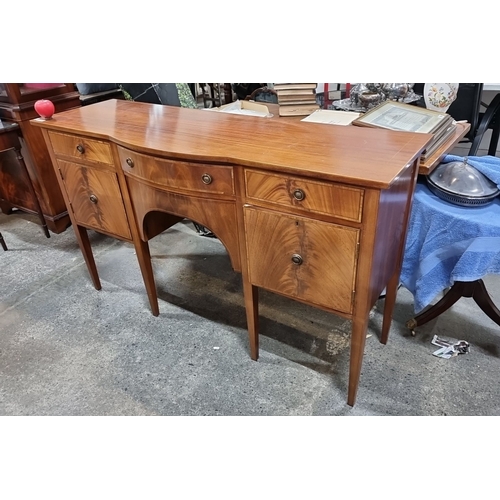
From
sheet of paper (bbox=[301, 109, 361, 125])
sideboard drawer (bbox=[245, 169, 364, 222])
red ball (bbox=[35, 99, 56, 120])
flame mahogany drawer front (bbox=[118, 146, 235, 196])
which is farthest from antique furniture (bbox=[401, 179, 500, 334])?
red ball (bbox=[35, 99, 56, 120])

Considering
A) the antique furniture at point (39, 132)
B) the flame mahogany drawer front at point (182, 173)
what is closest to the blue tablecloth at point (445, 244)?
the flame mahogany drawer front at point (182, 173)

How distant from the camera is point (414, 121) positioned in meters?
1.42

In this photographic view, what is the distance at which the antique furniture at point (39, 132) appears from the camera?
84.4 inches

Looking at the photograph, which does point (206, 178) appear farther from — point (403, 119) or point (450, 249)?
point (450, 249)

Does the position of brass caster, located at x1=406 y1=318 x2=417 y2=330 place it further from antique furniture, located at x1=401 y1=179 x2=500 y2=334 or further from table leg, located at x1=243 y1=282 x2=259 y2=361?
table leg, located at x1=243 y1=282 x2=259 y2=361

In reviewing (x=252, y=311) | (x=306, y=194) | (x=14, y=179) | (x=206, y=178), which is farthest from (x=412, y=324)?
(x=14, y=179)

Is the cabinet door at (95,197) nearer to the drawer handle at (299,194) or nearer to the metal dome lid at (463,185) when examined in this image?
the drawer handle at (299,194)

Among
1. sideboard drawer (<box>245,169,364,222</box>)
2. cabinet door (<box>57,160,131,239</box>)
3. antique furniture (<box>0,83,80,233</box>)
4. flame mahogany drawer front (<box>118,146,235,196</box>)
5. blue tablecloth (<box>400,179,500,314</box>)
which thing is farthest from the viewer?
antique furniture (<box>0,83,80,233</box>)

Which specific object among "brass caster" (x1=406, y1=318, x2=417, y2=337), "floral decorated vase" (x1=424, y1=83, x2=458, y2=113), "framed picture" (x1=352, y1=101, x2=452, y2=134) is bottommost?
"brass caster" (x1=406, y1=318, x2=417, y2=337)

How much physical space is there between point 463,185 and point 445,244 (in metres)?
0.20

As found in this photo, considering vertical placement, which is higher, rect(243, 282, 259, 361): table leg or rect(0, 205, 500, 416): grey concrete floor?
rect(243, 282, 259, 361): table leg

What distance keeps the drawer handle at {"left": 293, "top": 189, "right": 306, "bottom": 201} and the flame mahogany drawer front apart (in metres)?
0.20

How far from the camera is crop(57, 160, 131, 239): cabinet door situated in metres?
1.55

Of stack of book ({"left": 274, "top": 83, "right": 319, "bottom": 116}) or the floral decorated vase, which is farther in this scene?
the floral decorated vase
